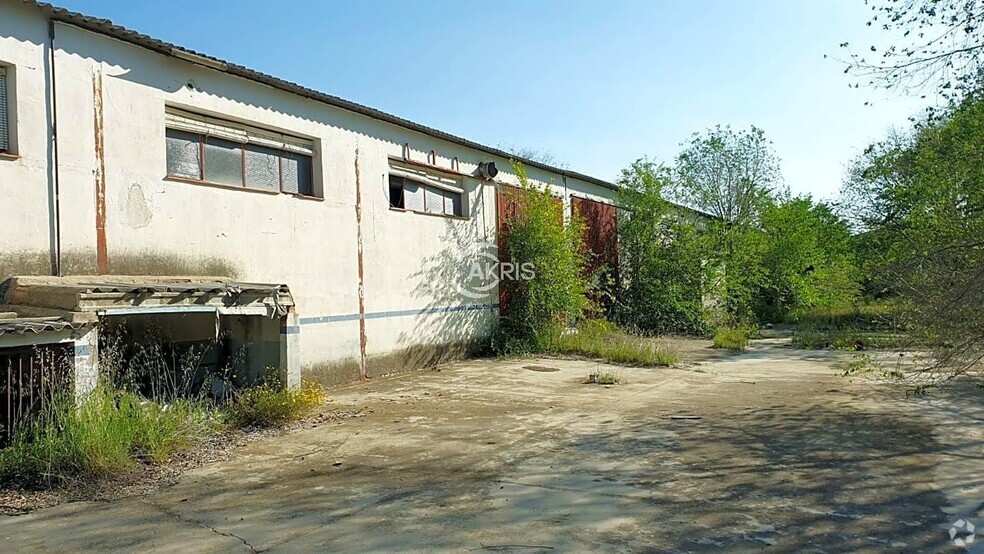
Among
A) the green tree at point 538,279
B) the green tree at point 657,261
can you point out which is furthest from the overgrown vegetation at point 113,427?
the green tree at point 657,261

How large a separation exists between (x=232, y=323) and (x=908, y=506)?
8.45 metres

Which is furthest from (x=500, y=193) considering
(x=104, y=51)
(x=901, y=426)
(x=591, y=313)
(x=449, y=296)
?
(x=901, y=426)

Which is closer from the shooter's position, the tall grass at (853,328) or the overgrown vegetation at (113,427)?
the overgrown vegetation at (113,427)

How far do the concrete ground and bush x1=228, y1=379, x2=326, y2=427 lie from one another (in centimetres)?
33

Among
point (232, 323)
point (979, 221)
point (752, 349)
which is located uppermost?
point (979, 221)

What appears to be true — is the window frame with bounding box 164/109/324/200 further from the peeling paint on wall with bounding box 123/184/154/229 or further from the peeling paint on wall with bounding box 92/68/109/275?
the peeling paint on wall with bounding box 92/68/109/275

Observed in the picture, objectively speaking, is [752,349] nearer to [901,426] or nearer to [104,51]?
[901,426]

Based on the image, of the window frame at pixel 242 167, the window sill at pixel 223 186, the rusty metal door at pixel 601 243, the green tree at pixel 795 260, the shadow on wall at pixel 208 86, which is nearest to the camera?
the shadow on wall at pixel 208 86

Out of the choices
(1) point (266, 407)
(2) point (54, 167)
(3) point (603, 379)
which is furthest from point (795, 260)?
(2) point (54, 167)

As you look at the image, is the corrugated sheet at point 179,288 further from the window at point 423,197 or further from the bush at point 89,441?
the window at point 423,197

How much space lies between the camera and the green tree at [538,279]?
15.8m

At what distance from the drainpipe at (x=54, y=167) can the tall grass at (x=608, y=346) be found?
10.3 m

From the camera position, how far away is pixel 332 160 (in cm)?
1152

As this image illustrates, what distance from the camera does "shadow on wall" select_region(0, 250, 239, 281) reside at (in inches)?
287
